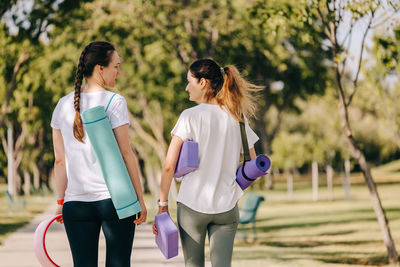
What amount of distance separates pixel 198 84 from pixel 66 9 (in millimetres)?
10057

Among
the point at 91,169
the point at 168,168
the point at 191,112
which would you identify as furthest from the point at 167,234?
the point at 191,112

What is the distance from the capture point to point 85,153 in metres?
3.79

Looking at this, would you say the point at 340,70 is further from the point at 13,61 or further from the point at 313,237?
the point at 13,61

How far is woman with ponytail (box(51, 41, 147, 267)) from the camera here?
374 centimetres

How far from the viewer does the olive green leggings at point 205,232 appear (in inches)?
158

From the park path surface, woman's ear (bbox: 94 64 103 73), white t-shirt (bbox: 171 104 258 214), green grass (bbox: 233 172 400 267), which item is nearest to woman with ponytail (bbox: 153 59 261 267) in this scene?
white t-shirt (bbox: 171 104 258 214)

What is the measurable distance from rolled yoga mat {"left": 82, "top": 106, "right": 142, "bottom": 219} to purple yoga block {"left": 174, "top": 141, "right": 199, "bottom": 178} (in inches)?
13.7

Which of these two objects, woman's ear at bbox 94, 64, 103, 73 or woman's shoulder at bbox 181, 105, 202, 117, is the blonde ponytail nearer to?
woman's shoulder at bbox 181, 105, 202, 117

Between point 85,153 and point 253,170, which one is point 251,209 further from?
point 85,153

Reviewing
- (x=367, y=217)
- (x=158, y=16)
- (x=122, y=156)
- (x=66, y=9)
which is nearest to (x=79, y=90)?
(x=122, y=156)

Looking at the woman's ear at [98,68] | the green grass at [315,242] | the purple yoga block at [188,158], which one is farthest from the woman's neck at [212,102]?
the green grass at [315,242]

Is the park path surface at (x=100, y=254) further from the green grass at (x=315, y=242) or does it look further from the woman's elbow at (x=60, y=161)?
the woman's elbow at (x=60, y=161)

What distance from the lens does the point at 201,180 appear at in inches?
158

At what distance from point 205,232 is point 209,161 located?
404mm
